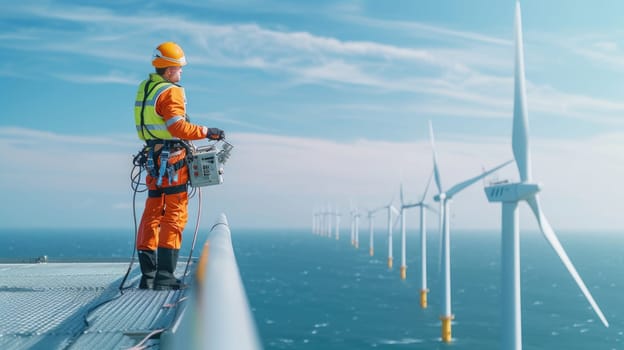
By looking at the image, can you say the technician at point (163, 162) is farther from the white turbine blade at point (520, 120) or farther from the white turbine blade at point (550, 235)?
the white turbine blade at point (520, 120)

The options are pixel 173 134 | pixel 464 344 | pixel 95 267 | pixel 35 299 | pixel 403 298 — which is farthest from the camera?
pixel 403 298

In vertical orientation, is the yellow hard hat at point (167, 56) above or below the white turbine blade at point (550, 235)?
above

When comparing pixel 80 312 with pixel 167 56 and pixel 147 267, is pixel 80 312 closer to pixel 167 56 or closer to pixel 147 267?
pixel 147 267

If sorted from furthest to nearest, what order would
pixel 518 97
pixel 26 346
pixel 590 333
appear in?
pixel 590 333 → pixel 518 97 → pixel 26 346

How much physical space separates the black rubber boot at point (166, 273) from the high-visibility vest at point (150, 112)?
4.89ft

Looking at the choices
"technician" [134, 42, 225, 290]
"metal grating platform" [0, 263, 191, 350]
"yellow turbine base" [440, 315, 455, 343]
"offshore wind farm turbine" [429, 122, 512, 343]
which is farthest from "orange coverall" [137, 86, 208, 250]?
"yellow turbine base" [440, 315, 455, 343]

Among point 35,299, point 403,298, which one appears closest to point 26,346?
point 35,299

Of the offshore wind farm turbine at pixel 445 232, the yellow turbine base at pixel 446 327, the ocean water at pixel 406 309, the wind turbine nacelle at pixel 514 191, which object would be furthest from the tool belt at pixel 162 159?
the yellow turbine base at pixel 446 327

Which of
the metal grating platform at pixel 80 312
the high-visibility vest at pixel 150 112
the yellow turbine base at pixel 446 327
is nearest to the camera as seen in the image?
the metal grating platform at pixel 80 312

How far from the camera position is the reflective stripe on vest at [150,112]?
22.8 ft

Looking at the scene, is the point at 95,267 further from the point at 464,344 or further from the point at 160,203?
the point at 464,344

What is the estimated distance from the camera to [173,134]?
687 cm

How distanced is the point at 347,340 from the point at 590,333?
33237mm

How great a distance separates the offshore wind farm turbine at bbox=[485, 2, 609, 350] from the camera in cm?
2508
